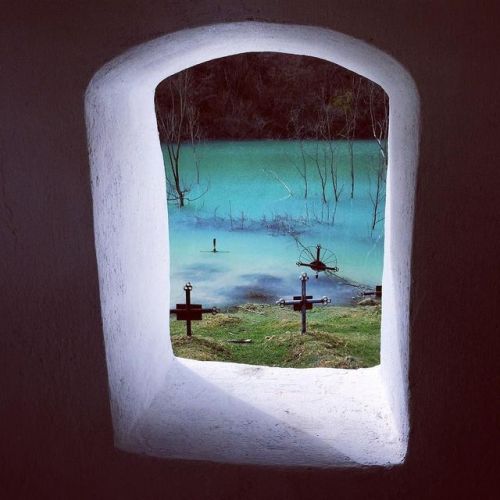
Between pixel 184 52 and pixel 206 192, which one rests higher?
pixel 184 52

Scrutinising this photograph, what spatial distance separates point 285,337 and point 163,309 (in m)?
2.21

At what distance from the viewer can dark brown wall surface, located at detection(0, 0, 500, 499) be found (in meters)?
1.43

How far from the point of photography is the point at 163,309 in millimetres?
2254

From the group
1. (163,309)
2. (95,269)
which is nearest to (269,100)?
(163,309)

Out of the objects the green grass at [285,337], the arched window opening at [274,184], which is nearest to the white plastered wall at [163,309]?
the green grass at [285,337]

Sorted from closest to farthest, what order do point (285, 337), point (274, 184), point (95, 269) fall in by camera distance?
point (95, 269) → point (285, 337) → point (274, 184)

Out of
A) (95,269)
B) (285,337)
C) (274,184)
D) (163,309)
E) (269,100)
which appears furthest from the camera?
(274,184)

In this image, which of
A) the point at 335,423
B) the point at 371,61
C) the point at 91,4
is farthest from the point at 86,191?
the point at 335,423

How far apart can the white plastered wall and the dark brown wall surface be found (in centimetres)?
5

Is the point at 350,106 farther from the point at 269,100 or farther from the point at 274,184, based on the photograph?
the point at 274,184

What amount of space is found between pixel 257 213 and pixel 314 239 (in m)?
0.60

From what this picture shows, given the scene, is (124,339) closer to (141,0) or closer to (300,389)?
(300,389)

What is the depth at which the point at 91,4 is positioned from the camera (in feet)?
4.79

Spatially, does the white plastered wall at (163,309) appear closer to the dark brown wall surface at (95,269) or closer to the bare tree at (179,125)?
the dark brown wall surface at (95,269)
